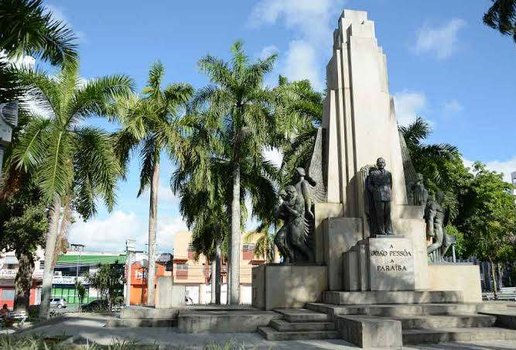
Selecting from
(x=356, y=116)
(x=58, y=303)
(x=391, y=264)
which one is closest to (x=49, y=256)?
(x=356, y=116)

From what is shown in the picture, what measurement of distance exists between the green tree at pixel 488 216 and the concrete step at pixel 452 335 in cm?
2700

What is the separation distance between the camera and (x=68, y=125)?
1767cm

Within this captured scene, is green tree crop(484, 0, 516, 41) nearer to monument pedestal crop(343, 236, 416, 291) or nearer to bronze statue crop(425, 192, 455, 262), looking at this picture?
bronze statue crop(425, 192, 455, 262)

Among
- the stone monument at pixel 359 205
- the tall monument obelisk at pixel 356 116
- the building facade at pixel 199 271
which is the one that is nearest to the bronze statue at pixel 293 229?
the stone monument at pixel 359 205

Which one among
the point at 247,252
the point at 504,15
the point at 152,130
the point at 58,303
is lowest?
the point at 58,303

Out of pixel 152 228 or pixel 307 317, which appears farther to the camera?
pixel 152 228

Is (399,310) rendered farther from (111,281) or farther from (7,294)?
(7,294)

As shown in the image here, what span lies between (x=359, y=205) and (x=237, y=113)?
11614 millimetres

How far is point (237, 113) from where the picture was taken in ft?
76.0

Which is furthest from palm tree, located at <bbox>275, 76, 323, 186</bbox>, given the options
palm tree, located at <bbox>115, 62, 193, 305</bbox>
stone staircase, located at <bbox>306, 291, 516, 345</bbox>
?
stone staircase, located at <bbox>306, 291, 516, 345</bbox>

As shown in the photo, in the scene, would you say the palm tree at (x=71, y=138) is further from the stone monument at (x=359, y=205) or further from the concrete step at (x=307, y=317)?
the concrete step at (x=307, y=317)

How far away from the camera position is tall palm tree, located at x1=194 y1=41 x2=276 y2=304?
22859 mm

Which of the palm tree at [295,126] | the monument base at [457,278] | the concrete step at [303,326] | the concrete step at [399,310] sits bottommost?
the concrete step at [303,326]

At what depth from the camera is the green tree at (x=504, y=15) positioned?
18.7 m
